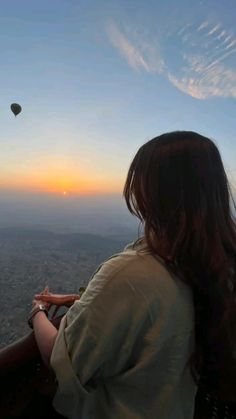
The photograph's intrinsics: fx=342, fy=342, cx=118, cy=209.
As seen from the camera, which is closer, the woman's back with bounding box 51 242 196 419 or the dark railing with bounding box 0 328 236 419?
the woman's back with bounding box 51 242 196 419

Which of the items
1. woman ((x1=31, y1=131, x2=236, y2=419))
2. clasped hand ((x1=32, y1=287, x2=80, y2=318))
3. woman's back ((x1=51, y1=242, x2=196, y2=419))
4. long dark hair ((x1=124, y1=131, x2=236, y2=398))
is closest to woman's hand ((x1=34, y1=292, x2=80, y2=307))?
clasped hand ((x1=32, y1=287, x2=80, y2=318))

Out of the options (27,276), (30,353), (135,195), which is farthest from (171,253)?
(27,276)

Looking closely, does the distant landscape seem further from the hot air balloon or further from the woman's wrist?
the hot air balloon

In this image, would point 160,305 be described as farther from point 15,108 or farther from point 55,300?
point 15,108

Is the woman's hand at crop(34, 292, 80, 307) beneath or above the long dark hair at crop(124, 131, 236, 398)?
beneath

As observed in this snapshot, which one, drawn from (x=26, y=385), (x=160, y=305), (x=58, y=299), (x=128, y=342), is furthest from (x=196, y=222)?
(x=26, y=385)

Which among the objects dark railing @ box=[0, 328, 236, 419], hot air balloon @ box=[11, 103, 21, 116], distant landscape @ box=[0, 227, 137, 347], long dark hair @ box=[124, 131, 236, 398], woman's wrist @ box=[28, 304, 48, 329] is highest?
hot air balloon @ box=[11, 103, 21, 116]

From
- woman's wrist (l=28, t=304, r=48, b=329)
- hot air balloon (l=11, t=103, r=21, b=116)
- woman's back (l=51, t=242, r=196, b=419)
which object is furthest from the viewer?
hot air balloon (l=11, t=103, r=21, b=116)

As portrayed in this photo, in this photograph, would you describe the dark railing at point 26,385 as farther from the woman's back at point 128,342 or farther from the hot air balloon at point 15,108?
the hot air balloon at point 15,108
